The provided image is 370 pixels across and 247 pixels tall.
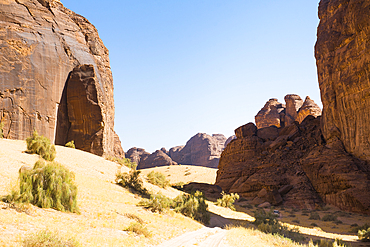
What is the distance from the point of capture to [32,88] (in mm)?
21922

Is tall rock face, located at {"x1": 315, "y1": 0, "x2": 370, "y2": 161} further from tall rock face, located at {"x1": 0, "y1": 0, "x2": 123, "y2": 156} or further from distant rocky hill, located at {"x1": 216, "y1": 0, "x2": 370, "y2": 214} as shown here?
tall rock face, located at {"x1": 0, "y1": 0, "x2": 123, "y2": 156}

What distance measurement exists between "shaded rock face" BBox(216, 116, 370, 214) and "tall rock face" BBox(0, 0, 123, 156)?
18539 millimetres

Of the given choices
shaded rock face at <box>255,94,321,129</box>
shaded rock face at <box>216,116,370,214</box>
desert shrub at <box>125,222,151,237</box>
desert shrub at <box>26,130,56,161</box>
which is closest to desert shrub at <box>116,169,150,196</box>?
desert shrub at <box>26,130,56,161</box>

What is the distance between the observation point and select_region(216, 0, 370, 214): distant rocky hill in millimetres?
24453

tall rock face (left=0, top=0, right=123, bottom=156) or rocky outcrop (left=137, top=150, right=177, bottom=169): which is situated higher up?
tall rock face (left=0, top=0, right=123, bottom=156)

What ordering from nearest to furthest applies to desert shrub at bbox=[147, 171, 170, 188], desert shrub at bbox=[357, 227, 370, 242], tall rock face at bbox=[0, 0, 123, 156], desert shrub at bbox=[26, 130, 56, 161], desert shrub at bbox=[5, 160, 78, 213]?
1. desert shrub at bbox=[5, 160, 78, 213]
2. desert shrub at bbox=[357, 227, 370, 242]
3. desert shrub at bbox=[26, 130, 56, 161]
4. tall rock face at bbox=[0, 0, 123, 156]
5. desert shrub at bbox=[147, 171, 170, 188]

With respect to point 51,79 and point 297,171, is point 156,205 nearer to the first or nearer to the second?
point 51,79

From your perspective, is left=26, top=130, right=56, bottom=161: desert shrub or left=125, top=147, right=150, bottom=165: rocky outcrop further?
left=125, top=147, right=150, bottom=165: rocky outcrop

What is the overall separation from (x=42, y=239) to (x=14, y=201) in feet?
9.24

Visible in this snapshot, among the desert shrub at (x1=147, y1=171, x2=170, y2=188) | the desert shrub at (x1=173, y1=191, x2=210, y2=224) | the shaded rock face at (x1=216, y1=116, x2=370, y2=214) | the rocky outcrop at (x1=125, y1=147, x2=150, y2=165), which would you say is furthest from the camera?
the rocky outcrop at (x1=125, y1=147, x2=150, y2=165)

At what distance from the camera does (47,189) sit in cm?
807

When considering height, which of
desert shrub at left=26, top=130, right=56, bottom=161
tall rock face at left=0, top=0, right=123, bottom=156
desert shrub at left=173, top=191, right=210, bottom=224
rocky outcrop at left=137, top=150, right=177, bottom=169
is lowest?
→ rocky outcrop at left=137, top=150, right=177, bottom=169

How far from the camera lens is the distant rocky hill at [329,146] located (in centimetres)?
2445

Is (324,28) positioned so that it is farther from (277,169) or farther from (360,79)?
(277,169)
